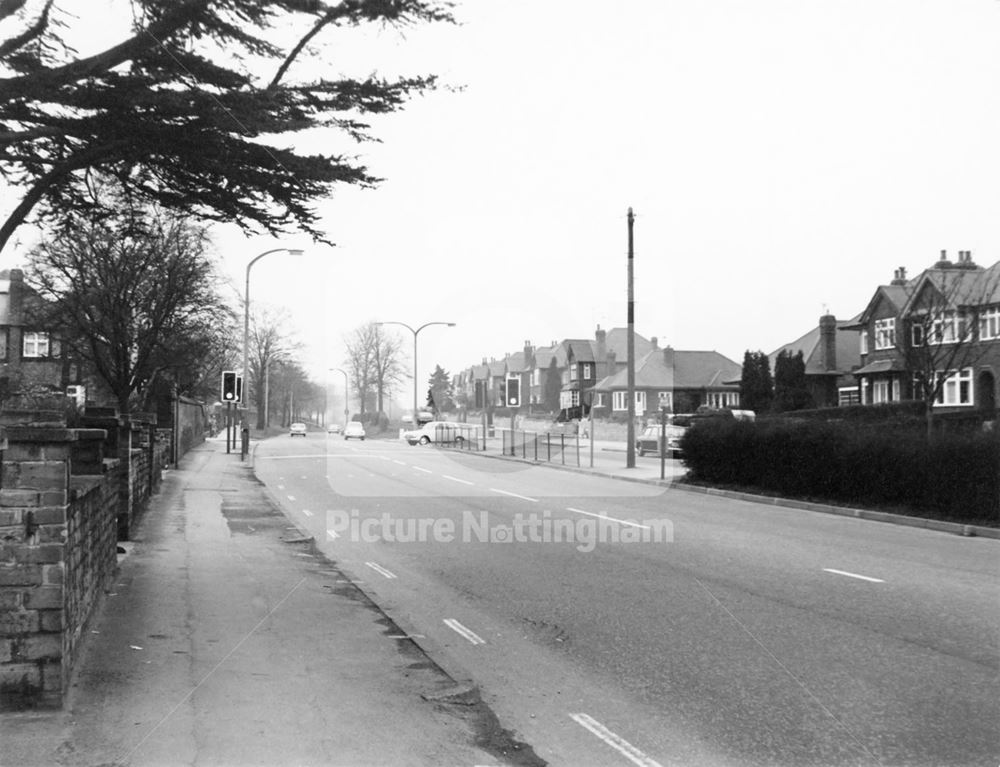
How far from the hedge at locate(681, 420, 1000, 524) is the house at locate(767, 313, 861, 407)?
43.6m

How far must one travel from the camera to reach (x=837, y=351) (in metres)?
71.2

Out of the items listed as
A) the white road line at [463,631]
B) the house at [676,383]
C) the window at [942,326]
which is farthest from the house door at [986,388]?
the white road line at [463,631]

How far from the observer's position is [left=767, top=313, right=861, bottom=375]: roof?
68562 mm

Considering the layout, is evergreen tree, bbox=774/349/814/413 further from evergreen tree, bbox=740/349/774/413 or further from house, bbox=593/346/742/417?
house, bbox=593/346/742/417

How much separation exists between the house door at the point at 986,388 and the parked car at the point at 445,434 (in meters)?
25.4

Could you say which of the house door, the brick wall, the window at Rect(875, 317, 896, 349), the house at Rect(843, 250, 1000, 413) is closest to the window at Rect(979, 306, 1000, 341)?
the house at Rect(843, 250, 1000, 413)

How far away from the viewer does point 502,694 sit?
6.05m

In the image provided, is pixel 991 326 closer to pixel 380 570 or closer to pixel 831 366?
pixel 831 366

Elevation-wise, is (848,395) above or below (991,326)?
below

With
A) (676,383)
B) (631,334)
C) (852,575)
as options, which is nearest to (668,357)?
(676,383)

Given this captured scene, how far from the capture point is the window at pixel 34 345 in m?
25.8

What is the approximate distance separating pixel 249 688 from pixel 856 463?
1581 cm

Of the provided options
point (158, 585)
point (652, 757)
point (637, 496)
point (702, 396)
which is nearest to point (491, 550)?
point (158, 585)

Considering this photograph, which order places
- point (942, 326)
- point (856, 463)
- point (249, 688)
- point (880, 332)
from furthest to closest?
1. point (880, 332)
2. point (942, 326)
3. point (856, 463)
4. point (249, 688)
